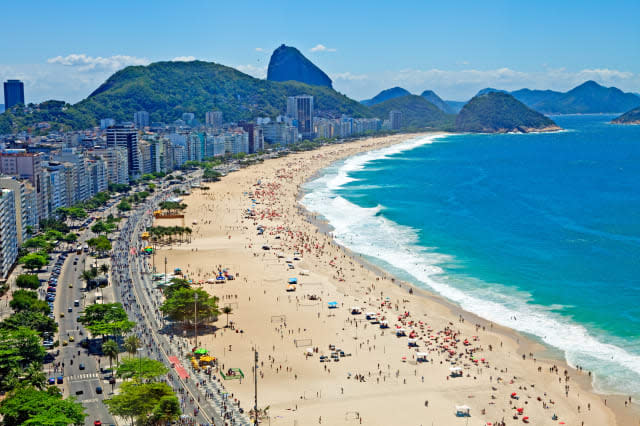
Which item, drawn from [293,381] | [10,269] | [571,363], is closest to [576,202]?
[571,363]

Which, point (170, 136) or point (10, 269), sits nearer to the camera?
point (10, 269)

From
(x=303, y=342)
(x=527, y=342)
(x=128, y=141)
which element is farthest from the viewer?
(x=128, y=141)

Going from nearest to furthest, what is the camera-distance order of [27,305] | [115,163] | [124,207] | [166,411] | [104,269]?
1. [166,411]
2. [27,305]
3. [104,269]
4. [124,207]
5. [115,163]

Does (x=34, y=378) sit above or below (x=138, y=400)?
above

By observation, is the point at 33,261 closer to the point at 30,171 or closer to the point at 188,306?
the point at 188,306

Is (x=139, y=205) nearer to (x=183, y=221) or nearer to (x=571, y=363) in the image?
(x=183, y=221)

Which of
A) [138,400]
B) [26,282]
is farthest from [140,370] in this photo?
[26,282]
